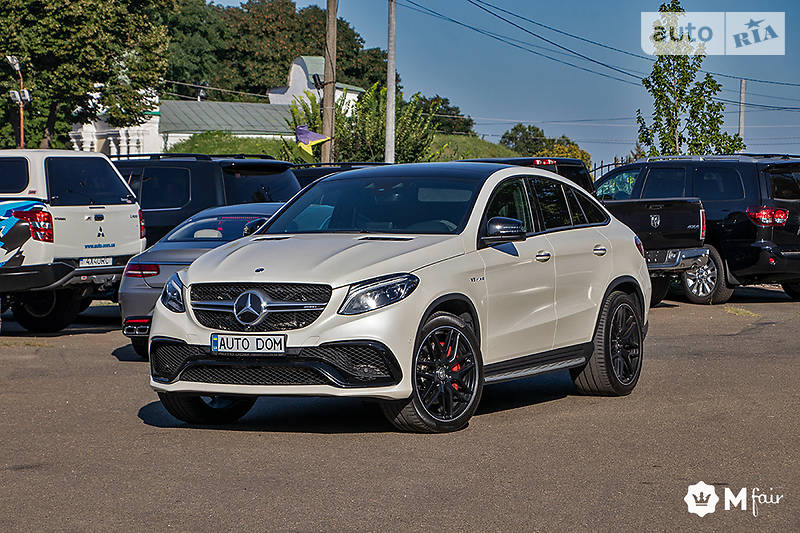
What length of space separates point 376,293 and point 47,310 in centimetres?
885

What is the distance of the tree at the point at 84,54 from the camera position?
56.8 meters

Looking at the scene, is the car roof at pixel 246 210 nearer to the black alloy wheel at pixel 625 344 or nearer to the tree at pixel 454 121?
the black alloy wheel at pixel 625 344

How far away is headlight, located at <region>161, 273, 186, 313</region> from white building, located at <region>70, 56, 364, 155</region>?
222 feet

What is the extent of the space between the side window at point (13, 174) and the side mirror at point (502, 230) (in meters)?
7.52

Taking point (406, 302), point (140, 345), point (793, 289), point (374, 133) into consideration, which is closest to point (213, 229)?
point (140, 345)

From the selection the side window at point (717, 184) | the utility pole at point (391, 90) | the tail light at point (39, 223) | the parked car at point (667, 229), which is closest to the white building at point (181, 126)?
the utility pole at point (391, 90)

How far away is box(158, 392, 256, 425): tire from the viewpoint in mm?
8141

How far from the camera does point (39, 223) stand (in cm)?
1379

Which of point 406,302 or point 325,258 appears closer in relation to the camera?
point 406,302

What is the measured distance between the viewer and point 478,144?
83625 mm

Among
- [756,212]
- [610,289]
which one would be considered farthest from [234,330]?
[756,212]

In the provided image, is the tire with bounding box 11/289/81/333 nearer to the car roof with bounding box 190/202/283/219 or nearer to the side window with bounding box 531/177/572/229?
the car roof with bounding box 190/202/283/219

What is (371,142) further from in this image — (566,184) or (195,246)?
(566,184)

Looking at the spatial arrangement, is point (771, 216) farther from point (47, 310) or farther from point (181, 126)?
point (181, 126)
